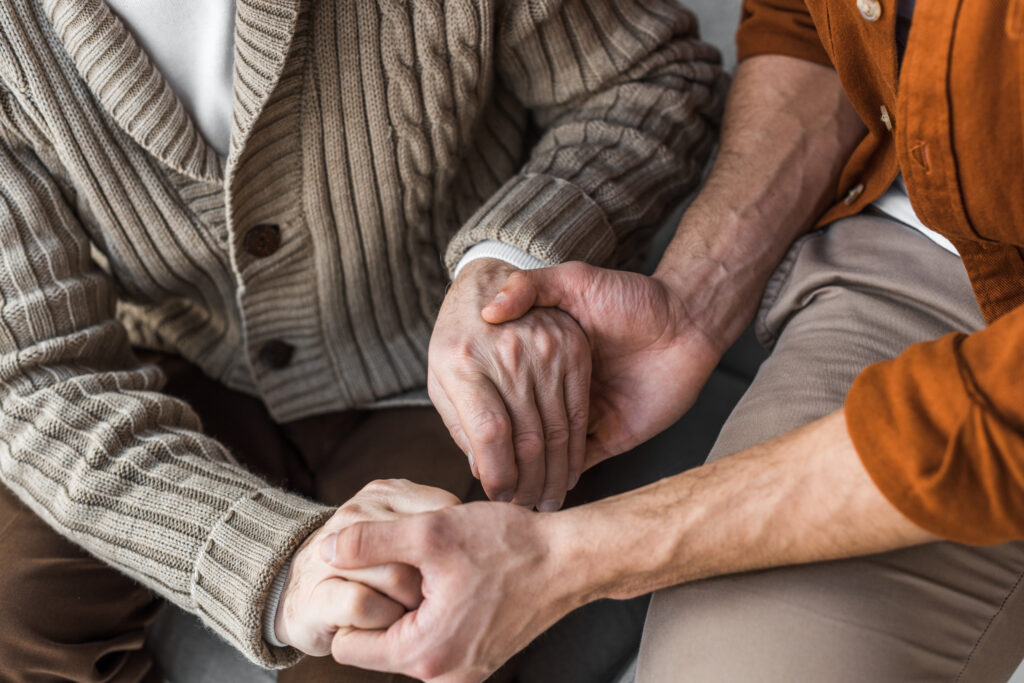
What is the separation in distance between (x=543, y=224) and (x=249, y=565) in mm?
Answer: 459

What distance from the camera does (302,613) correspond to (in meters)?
0.70

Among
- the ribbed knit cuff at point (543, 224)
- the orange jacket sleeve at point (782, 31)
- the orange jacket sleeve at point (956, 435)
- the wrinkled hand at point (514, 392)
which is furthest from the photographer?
the orange jacket sleeve at point (782, 31)

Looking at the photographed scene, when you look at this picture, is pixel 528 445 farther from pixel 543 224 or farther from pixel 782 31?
pixel 782 31

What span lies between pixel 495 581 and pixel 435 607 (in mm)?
52

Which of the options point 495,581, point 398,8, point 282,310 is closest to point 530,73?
point 398,8

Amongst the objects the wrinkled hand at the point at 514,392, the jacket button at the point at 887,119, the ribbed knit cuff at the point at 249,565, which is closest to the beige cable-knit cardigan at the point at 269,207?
the ribbed knit cuff at the point at 249,565

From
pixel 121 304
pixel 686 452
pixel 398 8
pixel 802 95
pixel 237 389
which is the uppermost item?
pixel 398 8

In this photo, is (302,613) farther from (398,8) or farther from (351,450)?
(398,8)

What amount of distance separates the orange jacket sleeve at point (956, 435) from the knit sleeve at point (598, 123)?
Result: 1.29ft

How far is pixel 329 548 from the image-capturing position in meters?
0.68

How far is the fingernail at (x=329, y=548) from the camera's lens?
67 cm

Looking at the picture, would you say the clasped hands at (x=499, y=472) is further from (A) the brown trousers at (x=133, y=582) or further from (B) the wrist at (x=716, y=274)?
(A) the brown trousers at (x=133, y=582)

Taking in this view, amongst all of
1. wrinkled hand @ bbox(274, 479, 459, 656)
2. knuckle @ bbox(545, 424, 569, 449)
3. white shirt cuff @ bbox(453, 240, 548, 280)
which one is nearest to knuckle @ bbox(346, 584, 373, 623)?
wrinkled hand @ bbox(274, 479, 459, 656)

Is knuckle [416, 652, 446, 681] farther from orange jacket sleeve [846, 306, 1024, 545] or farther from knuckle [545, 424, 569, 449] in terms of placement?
orange jacket sleeve [846, 306, 1024, 545]
